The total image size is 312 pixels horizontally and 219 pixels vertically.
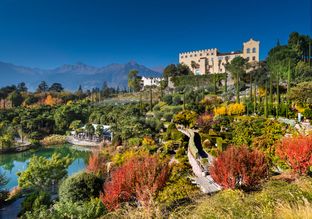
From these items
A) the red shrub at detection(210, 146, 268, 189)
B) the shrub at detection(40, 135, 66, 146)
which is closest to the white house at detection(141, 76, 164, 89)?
the shrub at detection(40, 135, 66, 146)

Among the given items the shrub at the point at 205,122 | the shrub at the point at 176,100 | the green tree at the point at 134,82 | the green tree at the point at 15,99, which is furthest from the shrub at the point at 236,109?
the green tree at the point at 15,99

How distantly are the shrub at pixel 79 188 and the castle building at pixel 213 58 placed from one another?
171 ft

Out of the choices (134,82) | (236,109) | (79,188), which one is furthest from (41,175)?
(134,82)

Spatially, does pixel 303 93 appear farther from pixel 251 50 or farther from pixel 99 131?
pixel 251 50

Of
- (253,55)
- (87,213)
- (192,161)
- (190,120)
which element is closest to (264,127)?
(192,161)

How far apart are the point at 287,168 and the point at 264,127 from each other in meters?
7.01

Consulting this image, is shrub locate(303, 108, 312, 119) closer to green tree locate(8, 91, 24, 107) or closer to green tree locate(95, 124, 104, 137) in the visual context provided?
green tree locate(95, 124, 104, 137)

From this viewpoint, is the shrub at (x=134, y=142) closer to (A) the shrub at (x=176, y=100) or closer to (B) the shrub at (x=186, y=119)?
(B) the shrub at (x=186, y=119)

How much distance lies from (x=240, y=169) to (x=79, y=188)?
6.62 meters

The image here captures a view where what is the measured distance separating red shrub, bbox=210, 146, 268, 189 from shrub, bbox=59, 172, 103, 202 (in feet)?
17.3

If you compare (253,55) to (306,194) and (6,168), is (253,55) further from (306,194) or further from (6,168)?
(306,194)

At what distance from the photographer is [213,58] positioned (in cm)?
5997

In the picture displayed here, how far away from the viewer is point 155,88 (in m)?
61.9

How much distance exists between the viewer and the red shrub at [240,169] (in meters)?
9.04
